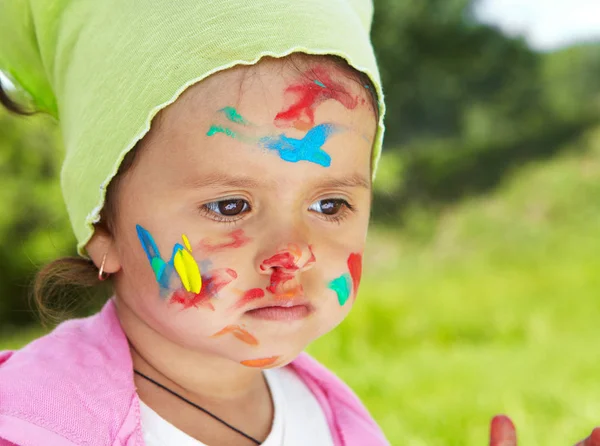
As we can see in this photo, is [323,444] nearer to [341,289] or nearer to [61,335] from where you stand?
[341,289]

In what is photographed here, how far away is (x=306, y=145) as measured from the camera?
1464mm

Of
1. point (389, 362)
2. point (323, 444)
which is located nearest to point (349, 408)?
point (323, 444)

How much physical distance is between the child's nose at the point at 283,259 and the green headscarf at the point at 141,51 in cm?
33

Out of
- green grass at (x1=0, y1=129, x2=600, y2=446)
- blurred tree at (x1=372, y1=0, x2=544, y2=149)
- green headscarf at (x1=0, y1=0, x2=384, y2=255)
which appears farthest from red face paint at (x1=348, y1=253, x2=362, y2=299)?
blurred tree at (x1=372, y1=0, x2=544, y2=149)

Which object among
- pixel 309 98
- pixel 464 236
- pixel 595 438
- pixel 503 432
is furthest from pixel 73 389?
pixel 464 236

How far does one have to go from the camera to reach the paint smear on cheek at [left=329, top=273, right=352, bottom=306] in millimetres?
1557

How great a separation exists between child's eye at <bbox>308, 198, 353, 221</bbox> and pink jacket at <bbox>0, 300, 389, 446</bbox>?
0.50 metres

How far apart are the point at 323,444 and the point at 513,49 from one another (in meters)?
7.21

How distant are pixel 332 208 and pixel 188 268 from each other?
0.33 m

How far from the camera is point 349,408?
6.36 feet

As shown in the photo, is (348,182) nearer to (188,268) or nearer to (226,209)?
(226,209)

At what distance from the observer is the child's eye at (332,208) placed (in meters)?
1.54

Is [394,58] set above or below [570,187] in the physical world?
above

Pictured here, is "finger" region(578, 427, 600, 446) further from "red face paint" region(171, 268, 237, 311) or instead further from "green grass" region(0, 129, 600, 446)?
"green grass" region(0, 129, 600, 446)
